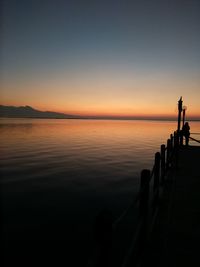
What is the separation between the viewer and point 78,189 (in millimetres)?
14047

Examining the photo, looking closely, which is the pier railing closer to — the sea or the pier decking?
the pier decking

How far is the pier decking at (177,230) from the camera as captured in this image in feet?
15.9

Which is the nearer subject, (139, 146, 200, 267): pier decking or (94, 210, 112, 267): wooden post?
(94, 210, 112, 267): wooden post

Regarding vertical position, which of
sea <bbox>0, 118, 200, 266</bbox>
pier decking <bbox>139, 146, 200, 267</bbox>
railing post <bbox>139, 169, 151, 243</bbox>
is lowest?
sea <bbox>0, 118, 200, 266</bbox>

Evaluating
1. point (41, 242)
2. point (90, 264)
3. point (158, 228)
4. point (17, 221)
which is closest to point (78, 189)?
point (17, 221)

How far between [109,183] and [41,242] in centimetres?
783

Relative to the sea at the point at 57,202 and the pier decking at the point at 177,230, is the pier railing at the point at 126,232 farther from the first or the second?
the sea at the point at 57,202

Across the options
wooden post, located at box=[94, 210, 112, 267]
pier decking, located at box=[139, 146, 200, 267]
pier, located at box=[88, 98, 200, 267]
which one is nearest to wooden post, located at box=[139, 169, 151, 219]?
pier, located at box=[88, 98, 200, 267]

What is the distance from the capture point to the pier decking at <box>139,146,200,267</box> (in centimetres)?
484

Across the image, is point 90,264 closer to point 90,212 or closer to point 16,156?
point 90,212

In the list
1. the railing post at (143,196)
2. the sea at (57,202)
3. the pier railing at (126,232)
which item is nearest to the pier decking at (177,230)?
the pier railing at (126,232)

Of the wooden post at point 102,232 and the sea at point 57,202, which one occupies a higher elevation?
the wooden post at point 102,232


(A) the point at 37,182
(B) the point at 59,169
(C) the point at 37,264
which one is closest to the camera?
(C) the point at 37,264

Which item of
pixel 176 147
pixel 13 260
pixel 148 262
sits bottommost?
pixel 13 260
